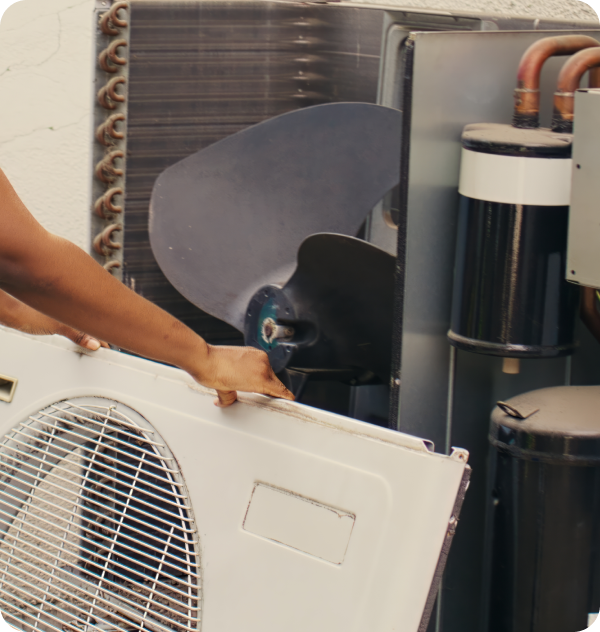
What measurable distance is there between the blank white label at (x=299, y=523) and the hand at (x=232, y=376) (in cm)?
14

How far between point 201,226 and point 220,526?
3.10 feet

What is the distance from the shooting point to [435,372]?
58.6 inches

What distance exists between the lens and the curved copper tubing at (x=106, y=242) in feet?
6.16

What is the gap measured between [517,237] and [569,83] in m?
0.30

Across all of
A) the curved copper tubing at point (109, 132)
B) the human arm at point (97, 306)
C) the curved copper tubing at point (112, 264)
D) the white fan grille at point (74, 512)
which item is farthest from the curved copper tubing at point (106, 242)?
the human arm at point (97, 306)

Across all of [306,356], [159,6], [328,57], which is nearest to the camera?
[306,356]

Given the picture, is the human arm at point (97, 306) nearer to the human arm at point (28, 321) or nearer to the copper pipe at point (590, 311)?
the human arm at point (28, 321)

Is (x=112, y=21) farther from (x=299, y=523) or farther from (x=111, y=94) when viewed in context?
(x=299, y=523)

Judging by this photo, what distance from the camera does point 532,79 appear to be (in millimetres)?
1414

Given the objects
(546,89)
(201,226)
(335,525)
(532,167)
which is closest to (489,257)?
(532,167)

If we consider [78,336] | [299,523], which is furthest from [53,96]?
[299,523]

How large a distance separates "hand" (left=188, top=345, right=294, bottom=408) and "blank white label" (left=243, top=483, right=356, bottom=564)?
14 cm

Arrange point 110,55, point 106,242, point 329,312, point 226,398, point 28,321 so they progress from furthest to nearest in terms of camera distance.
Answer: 1. point 106,242
2. point 110,55
3. point 329,312
4. point 28,321
5. point 226,398

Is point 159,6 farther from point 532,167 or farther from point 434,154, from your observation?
point 532,167
